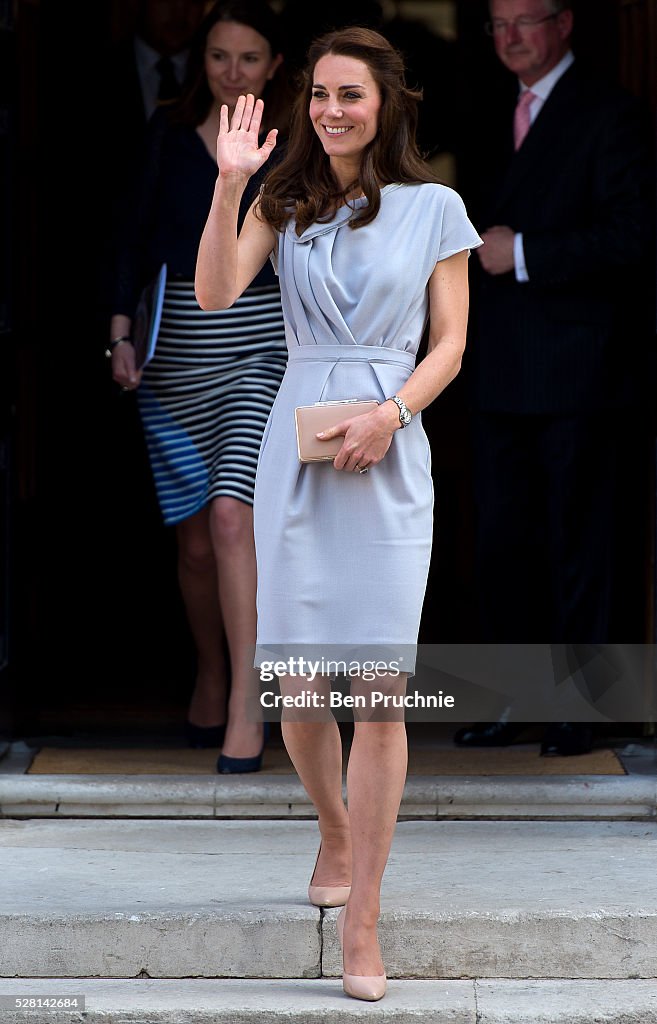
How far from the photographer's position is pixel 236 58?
478cm

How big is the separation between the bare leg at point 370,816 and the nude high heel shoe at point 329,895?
27cm

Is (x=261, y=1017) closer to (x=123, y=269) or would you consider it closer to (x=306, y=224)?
(x=306, y=224)

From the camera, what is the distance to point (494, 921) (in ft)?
11.8

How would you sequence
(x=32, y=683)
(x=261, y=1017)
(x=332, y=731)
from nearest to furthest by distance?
(x=261, y=1017)
(x=332, y=731)
(x=32, y=683)

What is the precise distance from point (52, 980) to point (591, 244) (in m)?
2.50

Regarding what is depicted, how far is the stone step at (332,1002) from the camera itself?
11.0ft

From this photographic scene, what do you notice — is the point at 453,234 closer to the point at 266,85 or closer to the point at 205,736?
the point at 266,85

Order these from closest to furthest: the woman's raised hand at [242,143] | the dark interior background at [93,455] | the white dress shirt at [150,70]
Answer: the woman's raised hand at [242,143] → the dark interior background at [93,455] → the white dress shirt at [150,70]

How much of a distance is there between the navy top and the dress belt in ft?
4.74

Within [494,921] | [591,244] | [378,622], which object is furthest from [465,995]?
[591,244]

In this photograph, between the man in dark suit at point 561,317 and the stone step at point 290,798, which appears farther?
the man in dark suit at point 561,317

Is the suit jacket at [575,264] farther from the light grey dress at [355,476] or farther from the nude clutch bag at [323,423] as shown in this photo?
the nude clutch bag at [323,423]

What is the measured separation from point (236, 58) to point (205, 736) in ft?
6.54

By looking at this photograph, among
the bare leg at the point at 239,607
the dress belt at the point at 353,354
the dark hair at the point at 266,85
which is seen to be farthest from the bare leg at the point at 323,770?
the dark hair at the point at 266,85
